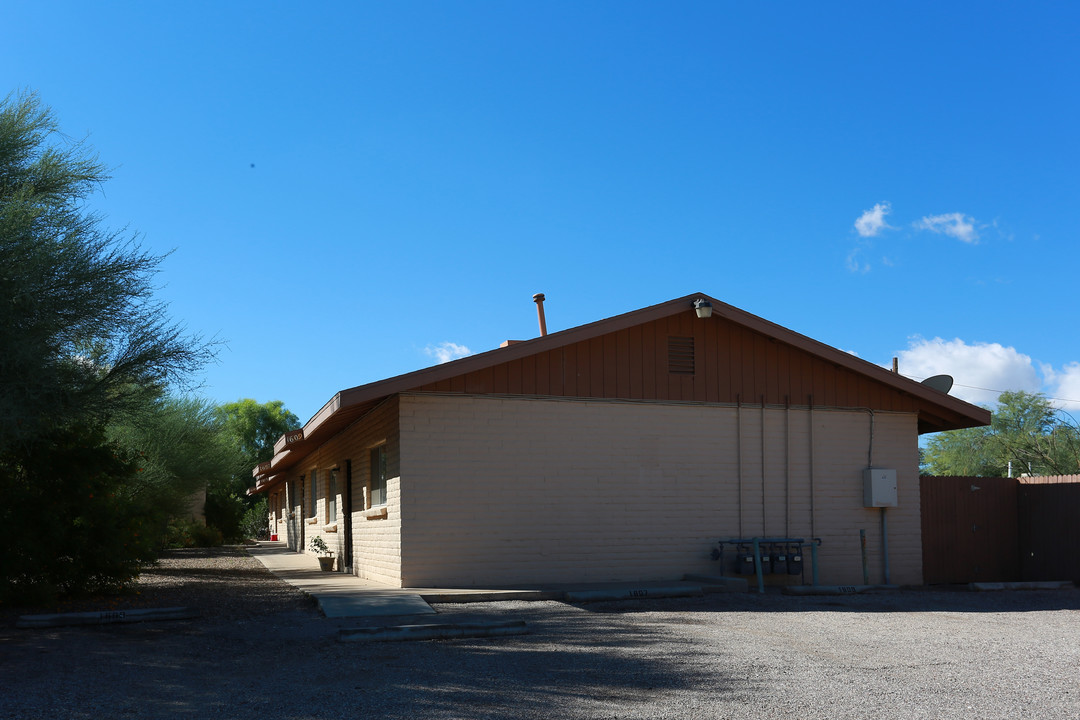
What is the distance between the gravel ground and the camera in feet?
19.9

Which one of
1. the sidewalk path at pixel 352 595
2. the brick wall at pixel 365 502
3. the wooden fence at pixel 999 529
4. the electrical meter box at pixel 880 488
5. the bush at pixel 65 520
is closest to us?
the sidewalk path at pixel 352 595

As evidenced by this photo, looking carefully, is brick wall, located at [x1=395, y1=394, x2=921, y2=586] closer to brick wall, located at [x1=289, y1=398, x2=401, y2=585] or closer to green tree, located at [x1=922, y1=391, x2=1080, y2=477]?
brick wall, located at [x1=289, y1=398, x2=401, y2=585]

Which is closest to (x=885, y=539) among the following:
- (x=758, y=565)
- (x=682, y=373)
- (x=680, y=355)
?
(x=758, y=565)

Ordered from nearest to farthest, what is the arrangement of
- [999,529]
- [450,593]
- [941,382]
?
[450,593] < [941,382] < [999,529]

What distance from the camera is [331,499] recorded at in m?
19.8

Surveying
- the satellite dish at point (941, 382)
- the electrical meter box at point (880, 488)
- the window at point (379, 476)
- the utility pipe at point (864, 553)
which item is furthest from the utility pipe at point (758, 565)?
the window at point (379, 476)

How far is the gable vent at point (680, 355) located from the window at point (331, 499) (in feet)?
27.2

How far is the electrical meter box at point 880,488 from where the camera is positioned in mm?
14773

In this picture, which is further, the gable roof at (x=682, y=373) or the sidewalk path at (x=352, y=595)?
the gable roof at (x=682, y=373)

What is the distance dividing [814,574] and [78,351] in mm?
10748

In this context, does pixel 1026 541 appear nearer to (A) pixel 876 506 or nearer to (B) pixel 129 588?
(A) pixel 876 506

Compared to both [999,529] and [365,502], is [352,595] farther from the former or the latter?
[999,529]

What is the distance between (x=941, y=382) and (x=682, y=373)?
5.24 metres

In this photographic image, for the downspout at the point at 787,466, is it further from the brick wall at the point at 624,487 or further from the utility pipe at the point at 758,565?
the utility pipe at the point at 758,565
